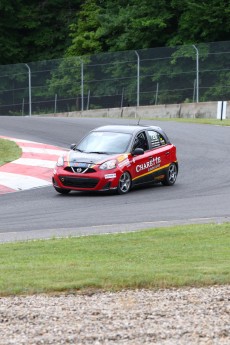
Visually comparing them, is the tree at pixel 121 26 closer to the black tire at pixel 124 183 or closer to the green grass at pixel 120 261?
the black tire at pixel 124 183

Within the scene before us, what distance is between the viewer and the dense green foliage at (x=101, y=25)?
2140 inches

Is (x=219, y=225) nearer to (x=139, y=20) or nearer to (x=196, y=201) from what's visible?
(x=196, y=201)

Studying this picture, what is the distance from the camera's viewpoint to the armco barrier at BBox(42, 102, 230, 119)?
41188 millimetres

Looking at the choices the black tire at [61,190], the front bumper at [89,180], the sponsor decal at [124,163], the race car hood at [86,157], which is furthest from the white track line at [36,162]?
the front bumper at [89,180]

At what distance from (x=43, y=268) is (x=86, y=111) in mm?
35856

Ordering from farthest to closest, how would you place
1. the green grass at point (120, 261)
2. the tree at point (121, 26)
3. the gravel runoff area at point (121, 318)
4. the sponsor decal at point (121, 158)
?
the tree at point (121, 26) → the sponsor decal at point (121, 158) → the green grass at point (120, 261) → the gravel runoff area at point (121, 318)

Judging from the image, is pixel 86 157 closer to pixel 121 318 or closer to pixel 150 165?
pixel 150 165

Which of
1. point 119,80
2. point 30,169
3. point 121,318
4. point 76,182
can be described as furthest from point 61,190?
point 119,80

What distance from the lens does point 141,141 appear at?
2080 cm

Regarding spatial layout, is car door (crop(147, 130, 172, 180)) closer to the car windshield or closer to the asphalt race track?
the asphalt race track

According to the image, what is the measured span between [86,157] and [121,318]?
475 inches

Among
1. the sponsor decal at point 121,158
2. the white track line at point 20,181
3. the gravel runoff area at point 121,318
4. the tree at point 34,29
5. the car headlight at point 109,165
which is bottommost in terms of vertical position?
the white track line at point 20,181

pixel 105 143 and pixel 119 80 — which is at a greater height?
pixel 105 143

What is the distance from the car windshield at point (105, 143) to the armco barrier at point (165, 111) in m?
19.4
